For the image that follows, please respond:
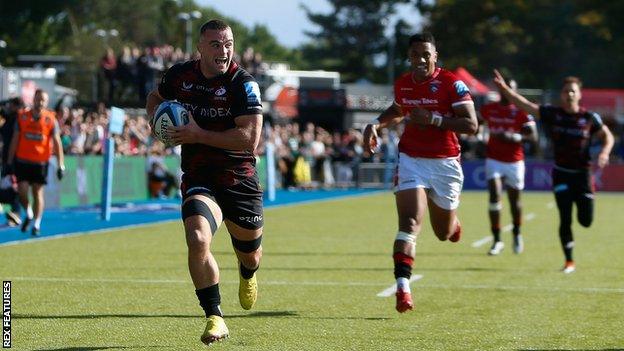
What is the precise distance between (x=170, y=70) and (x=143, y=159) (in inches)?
855

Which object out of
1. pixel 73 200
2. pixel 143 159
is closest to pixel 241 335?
pixel 73 200

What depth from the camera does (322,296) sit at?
12211mm

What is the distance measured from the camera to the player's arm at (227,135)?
→ 29.0 feet

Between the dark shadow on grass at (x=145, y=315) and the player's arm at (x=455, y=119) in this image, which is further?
the player's arm at (x=455, y=119)

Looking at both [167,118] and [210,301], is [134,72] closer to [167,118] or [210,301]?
[167,118]

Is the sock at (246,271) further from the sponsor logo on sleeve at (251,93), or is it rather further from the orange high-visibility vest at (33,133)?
the orange high-visibility vest at (33,133)

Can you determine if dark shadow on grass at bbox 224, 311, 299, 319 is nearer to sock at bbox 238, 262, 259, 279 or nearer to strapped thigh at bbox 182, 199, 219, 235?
sock at bbox 238, 262, 259, 279

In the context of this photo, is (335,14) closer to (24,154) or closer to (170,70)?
(24,154)

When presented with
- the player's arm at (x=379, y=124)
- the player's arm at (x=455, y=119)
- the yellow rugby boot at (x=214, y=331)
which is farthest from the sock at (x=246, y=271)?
the player's arm at (x=455, y=119)

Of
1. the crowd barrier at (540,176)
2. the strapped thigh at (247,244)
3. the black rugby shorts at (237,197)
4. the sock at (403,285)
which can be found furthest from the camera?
the crowd barrier at (540,176)

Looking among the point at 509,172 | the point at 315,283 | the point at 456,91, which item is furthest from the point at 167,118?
the point at 509,172

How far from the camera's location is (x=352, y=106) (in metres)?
56.2

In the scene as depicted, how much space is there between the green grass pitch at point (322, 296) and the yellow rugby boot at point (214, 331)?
11.6 inches

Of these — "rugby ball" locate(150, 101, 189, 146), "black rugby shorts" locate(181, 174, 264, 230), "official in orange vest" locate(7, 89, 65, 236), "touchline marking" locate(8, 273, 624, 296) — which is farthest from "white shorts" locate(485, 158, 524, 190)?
"rugby ball" locate(150, 101, 189, 146)
